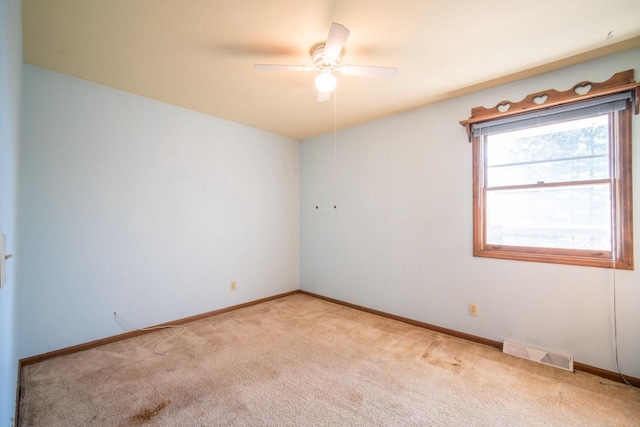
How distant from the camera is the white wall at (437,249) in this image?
2205 mm

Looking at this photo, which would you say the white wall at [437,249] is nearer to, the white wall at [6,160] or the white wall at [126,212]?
the white wall at [126,212]

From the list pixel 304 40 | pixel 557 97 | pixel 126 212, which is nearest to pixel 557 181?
pixel 557 97

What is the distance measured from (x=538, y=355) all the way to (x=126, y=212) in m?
4.11

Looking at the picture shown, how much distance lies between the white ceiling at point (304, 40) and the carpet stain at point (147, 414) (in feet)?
8.32

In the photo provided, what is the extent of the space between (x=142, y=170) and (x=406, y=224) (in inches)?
119

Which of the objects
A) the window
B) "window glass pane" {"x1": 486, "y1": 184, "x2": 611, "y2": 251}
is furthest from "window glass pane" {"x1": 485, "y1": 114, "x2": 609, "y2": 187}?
"window glass pane" {"x1": 486, "y1": 184, "x2": 611, "y2": 251}

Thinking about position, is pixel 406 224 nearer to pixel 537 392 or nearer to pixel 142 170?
pixel 537 392

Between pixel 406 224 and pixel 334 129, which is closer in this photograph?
pixel 406 224

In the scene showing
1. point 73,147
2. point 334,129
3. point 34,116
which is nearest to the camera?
point 34,116

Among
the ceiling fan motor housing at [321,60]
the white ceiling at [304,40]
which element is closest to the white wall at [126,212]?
the white ceiling at [304,40]

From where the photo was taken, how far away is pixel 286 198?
440cm

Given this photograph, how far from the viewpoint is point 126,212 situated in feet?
9.17

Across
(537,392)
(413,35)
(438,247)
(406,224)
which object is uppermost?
(413,35)

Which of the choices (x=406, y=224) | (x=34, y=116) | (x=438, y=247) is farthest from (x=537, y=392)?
(x=34, y=116)
